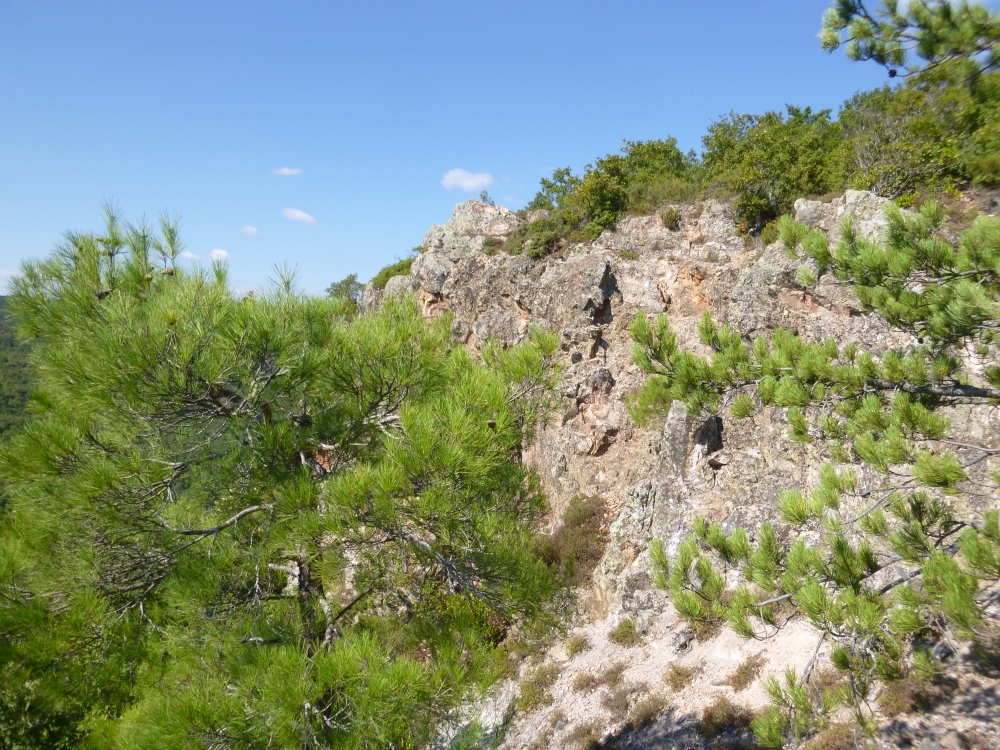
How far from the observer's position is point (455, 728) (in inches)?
145

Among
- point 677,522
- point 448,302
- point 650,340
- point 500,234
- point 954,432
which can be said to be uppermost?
point 500,234

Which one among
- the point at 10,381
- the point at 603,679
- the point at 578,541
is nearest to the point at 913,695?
the point at 603,679

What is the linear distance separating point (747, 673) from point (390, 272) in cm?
2142

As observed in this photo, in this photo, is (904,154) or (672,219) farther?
(672,219)

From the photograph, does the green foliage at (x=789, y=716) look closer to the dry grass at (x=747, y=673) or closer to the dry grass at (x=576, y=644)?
the dry grass at (x=747, y=673)

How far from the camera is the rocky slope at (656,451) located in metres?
7.34

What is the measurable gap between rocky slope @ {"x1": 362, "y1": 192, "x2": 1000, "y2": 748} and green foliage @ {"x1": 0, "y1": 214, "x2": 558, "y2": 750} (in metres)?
1.16

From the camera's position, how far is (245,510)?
3.43m

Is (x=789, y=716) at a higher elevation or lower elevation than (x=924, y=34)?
lower

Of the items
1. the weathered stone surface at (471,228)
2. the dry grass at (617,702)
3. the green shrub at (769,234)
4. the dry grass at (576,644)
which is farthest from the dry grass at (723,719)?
the weathered stone surface at (471,228)

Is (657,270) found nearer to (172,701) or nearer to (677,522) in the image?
(677,522)

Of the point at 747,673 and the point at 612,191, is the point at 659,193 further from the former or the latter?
the point at 747,673

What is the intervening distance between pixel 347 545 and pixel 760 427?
9287mm

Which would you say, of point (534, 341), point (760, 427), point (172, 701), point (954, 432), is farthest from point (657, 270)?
point (172, 701)
